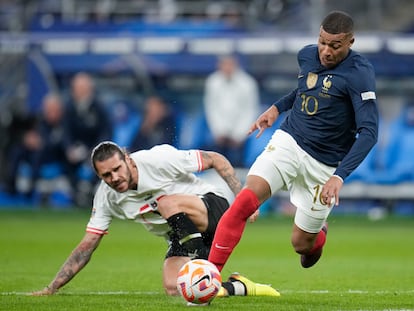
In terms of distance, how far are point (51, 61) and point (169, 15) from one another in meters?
2.91

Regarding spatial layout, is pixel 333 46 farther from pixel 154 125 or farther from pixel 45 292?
pixel 154 125

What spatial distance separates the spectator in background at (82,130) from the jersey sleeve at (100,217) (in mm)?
11336

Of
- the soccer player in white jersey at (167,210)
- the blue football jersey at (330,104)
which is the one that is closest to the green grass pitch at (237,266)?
the soccer player in white jersey at (167,210)

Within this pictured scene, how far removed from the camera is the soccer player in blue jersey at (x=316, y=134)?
8.71 meters

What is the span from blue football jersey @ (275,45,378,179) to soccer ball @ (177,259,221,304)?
1472 mm

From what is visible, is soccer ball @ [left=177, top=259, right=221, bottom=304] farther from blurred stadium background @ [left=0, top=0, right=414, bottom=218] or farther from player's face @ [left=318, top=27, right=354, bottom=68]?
blurred stadium background @ [left=0, top=0, right=414, bottom=218]

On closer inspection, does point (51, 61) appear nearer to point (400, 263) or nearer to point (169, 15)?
point (169, 15)

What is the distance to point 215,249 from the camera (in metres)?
8.68

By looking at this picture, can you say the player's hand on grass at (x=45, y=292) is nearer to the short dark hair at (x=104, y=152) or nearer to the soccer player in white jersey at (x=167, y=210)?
the soccer player in white jersey at (x=167, y=210)

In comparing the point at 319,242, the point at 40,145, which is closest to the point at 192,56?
the point at 40,145

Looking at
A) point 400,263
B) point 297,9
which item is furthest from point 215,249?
point 297,9

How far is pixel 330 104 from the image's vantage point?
9250 millimetres

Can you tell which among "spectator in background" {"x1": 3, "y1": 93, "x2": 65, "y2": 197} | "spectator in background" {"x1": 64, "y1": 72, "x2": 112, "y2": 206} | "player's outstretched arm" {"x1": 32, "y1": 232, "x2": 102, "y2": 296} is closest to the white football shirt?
"player's outstretched arm" {"x1": 32, "y1": 232, "x2": 102, "y2": 296}

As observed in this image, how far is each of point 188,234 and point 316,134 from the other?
140 cm
